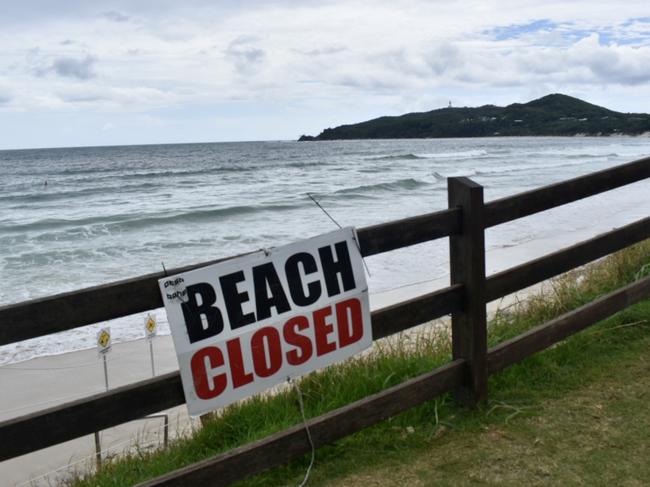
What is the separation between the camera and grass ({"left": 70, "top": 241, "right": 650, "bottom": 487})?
11.1ft

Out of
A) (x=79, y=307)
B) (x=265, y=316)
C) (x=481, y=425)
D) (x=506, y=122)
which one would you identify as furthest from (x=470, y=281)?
(x=506, y=122)

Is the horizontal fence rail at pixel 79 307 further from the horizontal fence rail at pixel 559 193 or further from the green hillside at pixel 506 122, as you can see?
the green hillside at pixel 506 122

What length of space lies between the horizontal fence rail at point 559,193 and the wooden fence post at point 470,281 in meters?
0.14

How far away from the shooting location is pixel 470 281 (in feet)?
12.3

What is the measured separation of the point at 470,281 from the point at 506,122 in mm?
167611

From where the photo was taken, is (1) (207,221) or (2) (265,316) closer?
(2) (265,316)

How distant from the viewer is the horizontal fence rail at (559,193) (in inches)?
152

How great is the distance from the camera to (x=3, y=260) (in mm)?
18938

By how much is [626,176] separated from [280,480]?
10.0 ft

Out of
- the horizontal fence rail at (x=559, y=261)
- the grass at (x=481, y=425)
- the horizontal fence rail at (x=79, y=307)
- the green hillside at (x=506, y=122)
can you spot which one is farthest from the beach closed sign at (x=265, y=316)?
the green hillside at (x=506, y=122)

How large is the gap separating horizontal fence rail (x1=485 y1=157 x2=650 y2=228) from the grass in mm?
1057

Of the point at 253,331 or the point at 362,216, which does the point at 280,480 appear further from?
the point at 362,216

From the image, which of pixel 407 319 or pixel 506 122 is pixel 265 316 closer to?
pixel 407 319

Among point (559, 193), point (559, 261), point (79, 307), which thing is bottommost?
point (559, 261)
